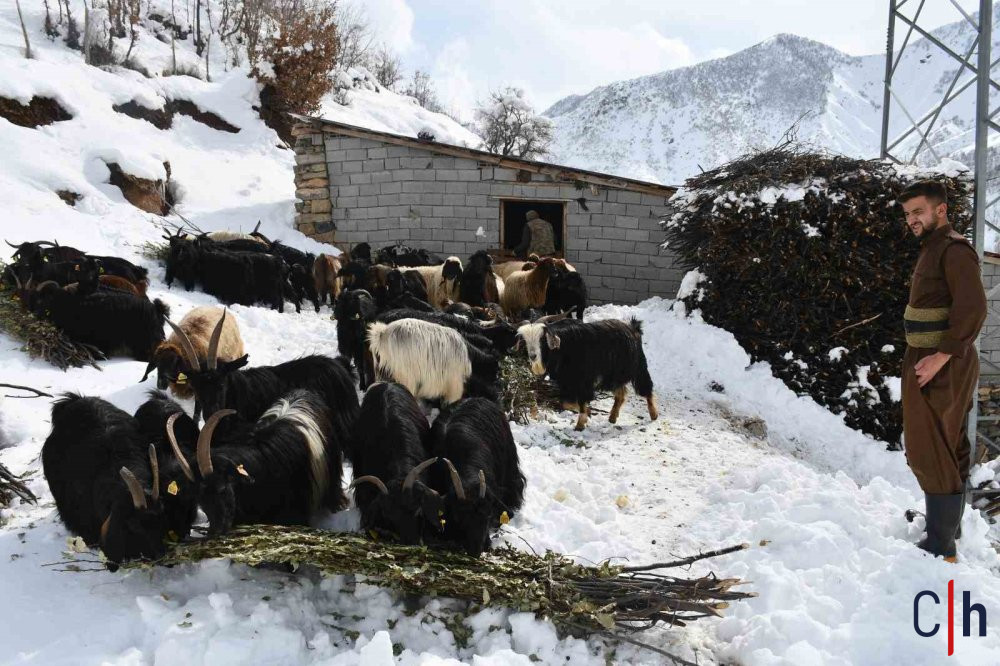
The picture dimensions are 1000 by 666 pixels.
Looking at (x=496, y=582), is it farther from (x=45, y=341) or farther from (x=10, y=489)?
(x=45, y=341)

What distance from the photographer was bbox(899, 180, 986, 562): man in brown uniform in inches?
142

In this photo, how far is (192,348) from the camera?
4.84 metres

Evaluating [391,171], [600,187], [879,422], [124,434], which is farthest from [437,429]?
[391,171]

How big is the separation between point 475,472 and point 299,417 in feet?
4.20

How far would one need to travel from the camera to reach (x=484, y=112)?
26.5 metres

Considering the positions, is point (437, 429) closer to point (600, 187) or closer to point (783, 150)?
point (783, 150)

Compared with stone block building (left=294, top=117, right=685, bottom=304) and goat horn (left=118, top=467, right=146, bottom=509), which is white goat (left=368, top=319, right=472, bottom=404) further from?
stone block building (left=294, top=117, right=685, bottom=304)

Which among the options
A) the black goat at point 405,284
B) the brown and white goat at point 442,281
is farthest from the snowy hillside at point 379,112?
the black goat at point 405,284

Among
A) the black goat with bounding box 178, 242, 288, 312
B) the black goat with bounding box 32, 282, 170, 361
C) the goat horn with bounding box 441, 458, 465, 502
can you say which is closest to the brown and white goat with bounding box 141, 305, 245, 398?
the black goat with bounding box 32, 282, 170, 361

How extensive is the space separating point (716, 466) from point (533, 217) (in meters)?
8.51

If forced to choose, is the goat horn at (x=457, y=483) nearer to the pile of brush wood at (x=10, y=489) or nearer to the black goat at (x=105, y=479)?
the black goat at (x=105, y=479)

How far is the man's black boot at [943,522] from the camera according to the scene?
12.4 ft

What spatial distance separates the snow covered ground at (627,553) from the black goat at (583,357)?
356mm

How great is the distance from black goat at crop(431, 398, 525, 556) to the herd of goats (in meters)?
0.01
